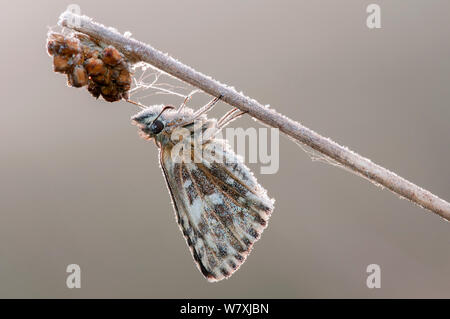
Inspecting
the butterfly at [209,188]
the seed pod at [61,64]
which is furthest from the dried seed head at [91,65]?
the butterfly at [209,188]

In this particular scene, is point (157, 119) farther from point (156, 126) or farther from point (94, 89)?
point (94, 89)

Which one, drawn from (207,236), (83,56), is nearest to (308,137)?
(83,56)

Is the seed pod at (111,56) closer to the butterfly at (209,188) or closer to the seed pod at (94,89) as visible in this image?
the seed pod at (94,89)

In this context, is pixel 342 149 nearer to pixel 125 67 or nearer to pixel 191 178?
pixel 125 67

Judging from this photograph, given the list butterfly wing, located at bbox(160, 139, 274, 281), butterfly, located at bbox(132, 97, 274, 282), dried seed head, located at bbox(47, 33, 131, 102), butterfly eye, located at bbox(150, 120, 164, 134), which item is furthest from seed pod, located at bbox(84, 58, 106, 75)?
butterfly wing, located at bbox(160, 139, 274, 281)

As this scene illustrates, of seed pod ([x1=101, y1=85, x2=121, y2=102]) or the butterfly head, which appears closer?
seed pod ([x1=101, y1=85, x2=121, y2=102])

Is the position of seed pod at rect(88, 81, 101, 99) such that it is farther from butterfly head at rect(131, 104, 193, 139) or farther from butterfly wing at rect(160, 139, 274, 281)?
butterfly wing at rect(160, 139, 274, 281)
